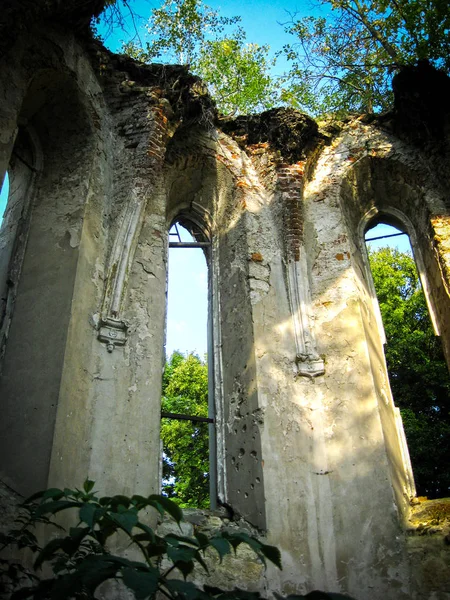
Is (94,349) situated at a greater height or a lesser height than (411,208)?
lesser

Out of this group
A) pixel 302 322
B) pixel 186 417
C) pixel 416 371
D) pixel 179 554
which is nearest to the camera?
pixel 179 554

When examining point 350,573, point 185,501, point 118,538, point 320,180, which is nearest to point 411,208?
point 320,180

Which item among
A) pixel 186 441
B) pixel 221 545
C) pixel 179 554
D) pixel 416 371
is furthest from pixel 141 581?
pixel 416 371

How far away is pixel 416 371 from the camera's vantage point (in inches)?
521

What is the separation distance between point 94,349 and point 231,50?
7774 mm

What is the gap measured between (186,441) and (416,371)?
5.59 meters

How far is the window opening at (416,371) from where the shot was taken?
37.9 ft

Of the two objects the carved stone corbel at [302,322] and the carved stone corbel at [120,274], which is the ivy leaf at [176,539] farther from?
the carved stone corbel at [302,322]

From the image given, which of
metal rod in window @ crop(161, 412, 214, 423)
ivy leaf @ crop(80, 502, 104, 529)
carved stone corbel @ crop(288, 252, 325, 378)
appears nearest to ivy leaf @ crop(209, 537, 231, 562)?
ivy leaf @ crop(80, 502, 104, 529)

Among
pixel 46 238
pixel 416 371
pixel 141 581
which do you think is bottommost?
pixel 141 581

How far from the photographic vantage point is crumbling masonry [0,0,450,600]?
4738 millimetres

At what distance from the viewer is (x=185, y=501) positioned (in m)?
13.6

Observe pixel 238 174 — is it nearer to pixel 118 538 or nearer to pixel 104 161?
pixel 104 161

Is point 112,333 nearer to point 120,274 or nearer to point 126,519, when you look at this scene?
point 120,274
